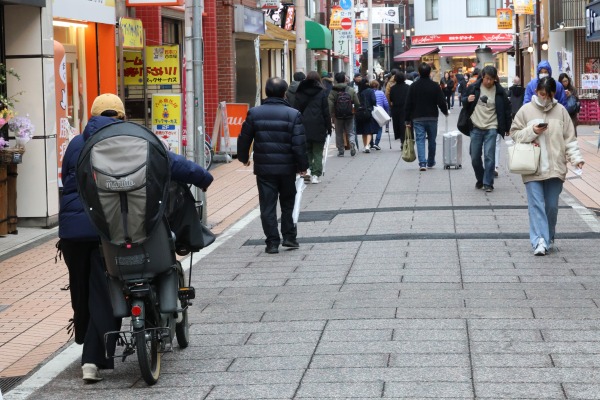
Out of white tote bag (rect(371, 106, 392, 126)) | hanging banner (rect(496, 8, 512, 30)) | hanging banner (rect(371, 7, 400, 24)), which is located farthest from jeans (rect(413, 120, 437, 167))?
hanging banner (rect(496, 8, 512, 30))

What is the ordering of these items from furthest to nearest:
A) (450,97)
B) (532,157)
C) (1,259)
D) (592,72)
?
1. (450,97)
2. (592,72)
3. (1,259)
4. (532,157)

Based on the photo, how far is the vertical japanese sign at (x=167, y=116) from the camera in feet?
63.8

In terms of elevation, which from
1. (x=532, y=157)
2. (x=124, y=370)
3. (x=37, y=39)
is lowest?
(x=124, y=370)

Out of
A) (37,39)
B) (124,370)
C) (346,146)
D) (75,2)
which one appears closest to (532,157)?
(124,370)

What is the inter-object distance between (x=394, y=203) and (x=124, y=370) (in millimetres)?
9508

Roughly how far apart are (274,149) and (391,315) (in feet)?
12.9

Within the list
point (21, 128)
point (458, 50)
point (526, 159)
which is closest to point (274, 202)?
point (526, 159)

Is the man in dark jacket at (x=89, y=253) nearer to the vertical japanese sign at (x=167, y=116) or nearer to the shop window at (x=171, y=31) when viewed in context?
the vertical japanese sign at (x=167, y=116)

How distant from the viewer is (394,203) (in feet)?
54.7

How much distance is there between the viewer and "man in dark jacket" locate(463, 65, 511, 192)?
1756cm

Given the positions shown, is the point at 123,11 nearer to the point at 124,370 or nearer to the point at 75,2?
the point at 75,2

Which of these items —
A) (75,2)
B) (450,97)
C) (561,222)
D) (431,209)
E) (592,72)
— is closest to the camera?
(561,222)

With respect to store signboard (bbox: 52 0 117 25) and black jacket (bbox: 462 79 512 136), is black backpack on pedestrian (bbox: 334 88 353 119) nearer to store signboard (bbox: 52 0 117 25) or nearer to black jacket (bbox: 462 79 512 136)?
store signboard (bbox: 52 0 117 25)

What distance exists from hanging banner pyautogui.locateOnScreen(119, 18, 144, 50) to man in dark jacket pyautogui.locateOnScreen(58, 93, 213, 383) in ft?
42.5
